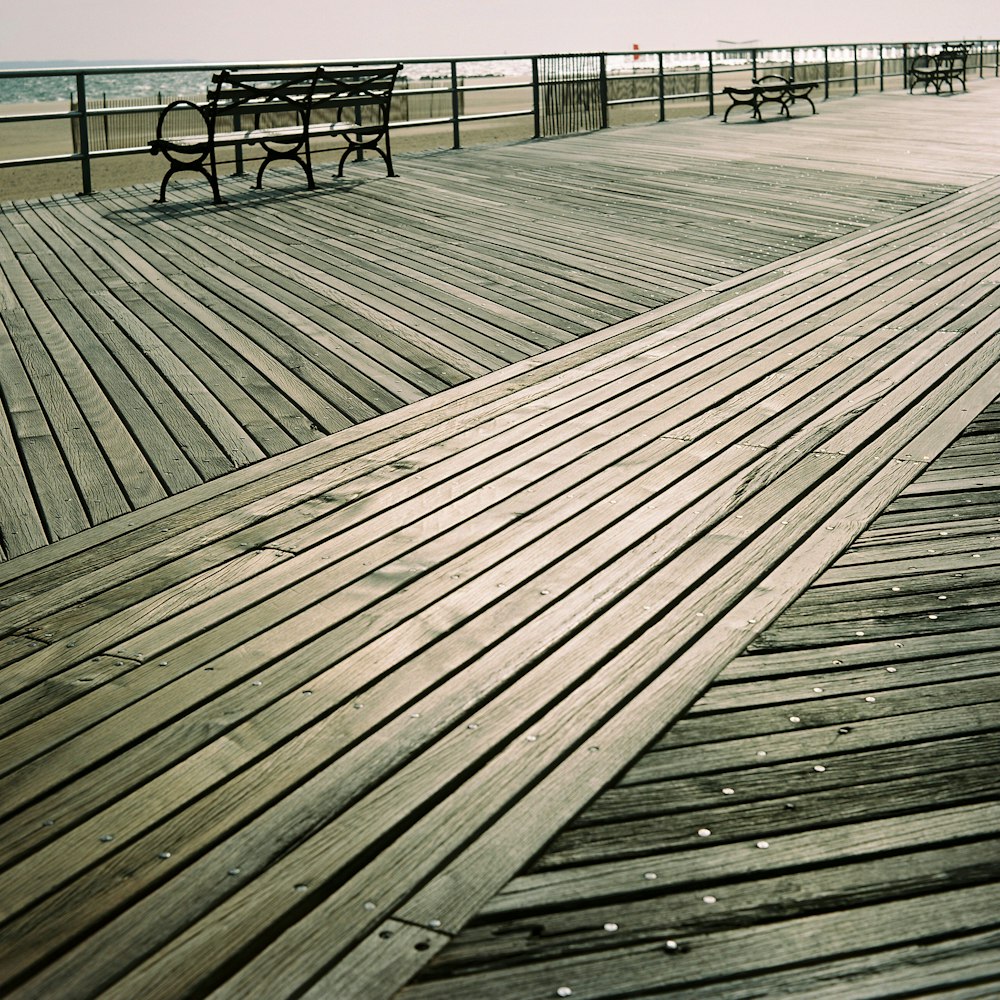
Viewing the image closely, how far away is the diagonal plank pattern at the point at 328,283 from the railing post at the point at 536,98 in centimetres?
225

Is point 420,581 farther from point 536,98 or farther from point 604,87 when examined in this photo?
point 604,87

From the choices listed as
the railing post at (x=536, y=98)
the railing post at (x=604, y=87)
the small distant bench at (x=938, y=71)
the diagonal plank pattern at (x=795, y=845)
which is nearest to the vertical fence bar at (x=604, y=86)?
the railing post at (x=604, y=87)

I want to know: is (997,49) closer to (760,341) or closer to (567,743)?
(760,341)

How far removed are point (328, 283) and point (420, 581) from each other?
12.2 feet

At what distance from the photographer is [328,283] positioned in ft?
21.1

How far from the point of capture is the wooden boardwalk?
1.92 meters

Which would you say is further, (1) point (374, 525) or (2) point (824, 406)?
(2) point (824, 406)

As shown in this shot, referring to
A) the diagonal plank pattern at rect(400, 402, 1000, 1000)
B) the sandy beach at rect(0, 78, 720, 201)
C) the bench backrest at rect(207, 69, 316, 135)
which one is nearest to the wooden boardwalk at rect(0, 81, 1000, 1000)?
the diagonal plank pattern at rect(400, 402, 1000, 1000)

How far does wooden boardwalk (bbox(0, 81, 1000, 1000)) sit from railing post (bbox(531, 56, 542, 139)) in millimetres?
7418

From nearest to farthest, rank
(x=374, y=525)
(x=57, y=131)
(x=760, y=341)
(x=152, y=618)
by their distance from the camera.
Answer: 1. (x=152, y=618)
2. (x=374, y=525)
3. (x=760, y=341)
4. (x=57, y=131)

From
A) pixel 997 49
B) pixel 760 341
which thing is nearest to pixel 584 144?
pixel 760 341

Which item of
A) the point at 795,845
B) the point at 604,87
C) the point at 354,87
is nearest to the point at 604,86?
the point at 604,87

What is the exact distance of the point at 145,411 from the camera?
14.4 feet

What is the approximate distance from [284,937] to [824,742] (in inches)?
41.5
